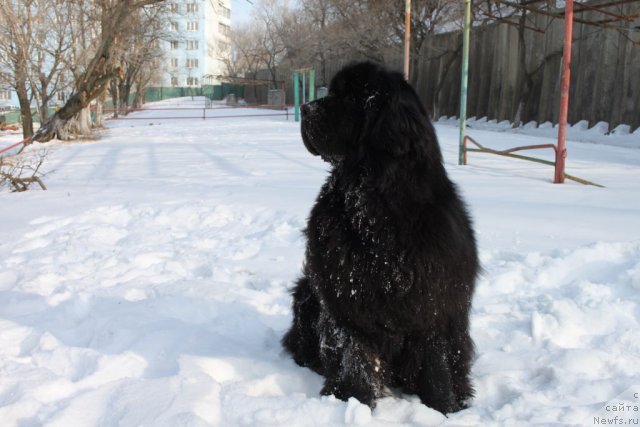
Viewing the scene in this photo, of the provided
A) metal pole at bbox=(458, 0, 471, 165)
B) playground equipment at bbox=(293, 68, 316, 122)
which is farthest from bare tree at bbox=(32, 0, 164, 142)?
metal pole at bbox=(458, 0, 471, 165)

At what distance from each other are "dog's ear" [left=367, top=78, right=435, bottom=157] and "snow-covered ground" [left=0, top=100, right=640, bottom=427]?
1.08 m

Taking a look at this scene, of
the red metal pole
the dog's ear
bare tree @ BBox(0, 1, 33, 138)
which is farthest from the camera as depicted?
bare tree @ BBox(0, 1, 33, 138)

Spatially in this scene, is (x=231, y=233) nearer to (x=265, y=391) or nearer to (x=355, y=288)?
(x=265, y=391)

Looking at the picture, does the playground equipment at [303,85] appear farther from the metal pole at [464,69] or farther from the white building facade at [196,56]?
the white building facade at [196,56]

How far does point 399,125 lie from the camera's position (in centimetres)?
212

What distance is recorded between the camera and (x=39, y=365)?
2631mm

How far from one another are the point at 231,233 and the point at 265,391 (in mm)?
2915

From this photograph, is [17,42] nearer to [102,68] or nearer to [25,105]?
[25,105]

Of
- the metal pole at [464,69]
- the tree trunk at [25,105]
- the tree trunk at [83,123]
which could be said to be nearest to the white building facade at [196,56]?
the tree trunk at [83,123]

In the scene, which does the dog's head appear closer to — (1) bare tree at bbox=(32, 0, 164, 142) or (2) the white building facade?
(1) bare tree at bbox=(32, 0, 164, 142)

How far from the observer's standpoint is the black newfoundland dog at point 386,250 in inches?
84.0

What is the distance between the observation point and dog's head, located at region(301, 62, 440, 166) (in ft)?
6.98

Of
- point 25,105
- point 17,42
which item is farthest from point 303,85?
point 17,42

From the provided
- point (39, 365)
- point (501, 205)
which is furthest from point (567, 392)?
point (501, 205)
